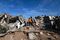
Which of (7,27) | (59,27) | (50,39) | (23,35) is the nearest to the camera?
(50,39)

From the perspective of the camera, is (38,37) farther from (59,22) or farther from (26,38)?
(59,22)

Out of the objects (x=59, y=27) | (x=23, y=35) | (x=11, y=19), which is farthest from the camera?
(x=11, y=19)

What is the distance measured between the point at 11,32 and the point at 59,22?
9.56 meters

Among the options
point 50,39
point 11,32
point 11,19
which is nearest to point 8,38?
point 11,32

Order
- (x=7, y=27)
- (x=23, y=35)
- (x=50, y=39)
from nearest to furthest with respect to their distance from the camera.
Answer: (x=50, y=39), (x=23, y=35), (x=7, y=27)

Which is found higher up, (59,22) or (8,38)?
(59,22)

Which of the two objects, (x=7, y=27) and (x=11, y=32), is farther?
(x=7, y=27)

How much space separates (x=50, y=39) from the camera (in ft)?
45.4

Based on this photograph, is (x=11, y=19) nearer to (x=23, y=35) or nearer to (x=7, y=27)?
(x=7, y=27)

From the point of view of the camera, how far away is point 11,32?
51.4 ft

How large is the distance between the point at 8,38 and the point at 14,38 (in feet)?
2.33

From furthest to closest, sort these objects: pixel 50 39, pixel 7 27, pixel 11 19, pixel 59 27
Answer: pixel 11 19 → pixel 59 27 → pixel 7 27 → pixel 50 39

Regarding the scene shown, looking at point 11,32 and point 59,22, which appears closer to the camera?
point 11,32

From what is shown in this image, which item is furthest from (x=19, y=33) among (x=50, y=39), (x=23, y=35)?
(x=50, y=39)
